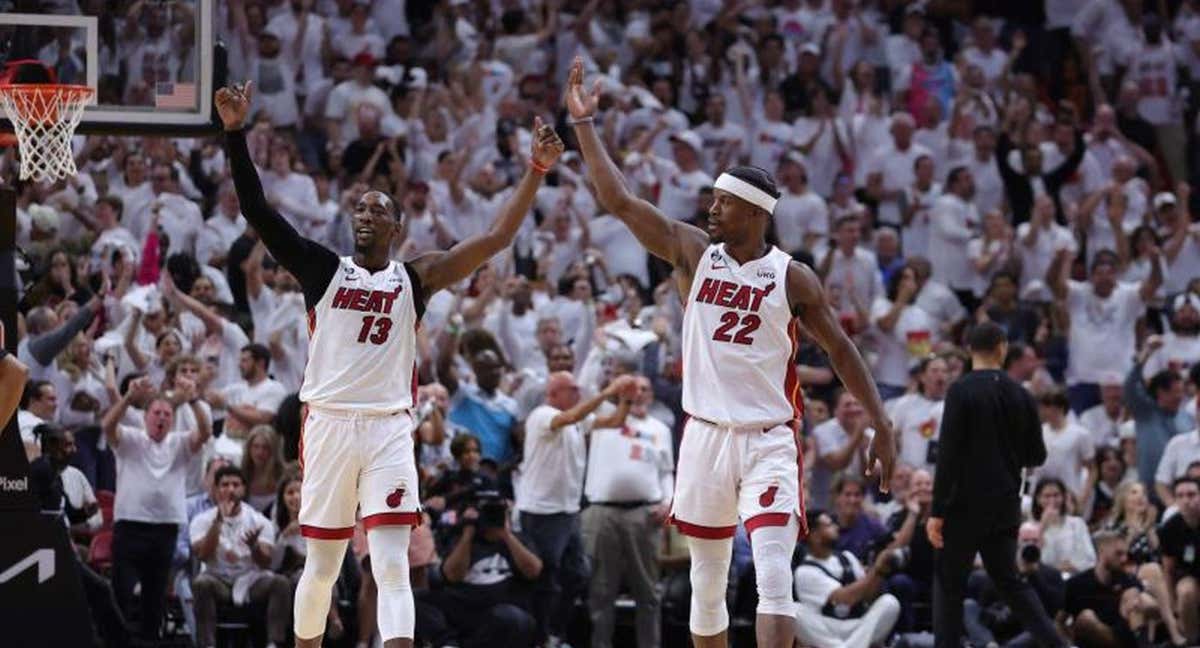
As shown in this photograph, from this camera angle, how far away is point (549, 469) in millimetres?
17641

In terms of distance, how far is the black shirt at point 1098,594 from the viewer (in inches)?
699

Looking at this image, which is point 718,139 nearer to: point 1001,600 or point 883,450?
point 1001,600

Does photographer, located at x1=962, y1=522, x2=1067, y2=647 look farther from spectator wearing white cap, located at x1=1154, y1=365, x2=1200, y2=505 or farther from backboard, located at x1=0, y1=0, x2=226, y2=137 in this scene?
backboard, located at x1=0, y1=0, x2=226, y2=137

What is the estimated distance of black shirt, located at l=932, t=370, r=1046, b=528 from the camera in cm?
1493

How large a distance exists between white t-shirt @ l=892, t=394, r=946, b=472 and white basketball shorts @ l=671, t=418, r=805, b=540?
329 inches

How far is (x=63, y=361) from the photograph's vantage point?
1817cm

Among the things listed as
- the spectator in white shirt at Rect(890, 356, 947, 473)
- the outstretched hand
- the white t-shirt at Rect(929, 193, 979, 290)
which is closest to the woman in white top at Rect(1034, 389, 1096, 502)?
the spectator in white shirt at Rect(890, 356, 947, 473)

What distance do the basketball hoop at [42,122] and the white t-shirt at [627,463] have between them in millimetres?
5626

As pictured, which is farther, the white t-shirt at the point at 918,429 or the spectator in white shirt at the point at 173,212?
the spectator in white shirt at the point at 173,212

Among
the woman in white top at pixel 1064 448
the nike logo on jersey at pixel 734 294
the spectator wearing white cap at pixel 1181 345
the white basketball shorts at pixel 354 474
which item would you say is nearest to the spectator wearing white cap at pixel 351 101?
the woman in white top at pixel 1064 448

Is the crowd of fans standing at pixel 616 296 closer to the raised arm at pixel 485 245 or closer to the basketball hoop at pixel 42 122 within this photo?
the basketball hoop at pixel 42 122

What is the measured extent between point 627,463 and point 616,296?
→ 11.5 feet

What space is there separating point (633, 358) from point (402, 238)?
364 cm

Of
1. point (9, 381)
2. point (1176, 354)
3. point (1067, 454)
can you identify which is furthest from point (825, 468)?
point (9, 381)
